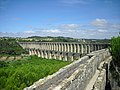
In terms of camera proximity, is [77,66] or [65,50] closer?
[77,66]

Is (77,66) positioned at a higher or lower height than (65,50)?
higher

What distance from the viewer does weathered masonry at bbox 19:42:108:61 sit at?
57.3 m

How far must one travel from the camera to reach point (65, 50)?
71250mm

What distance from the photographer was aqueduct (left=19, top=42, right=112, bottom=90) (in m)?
7.78

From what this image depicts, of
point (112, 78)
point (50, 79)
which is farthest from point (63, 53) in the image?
point (50, 79)

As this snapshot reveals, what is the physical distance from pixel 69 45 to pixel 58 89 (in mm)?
63427

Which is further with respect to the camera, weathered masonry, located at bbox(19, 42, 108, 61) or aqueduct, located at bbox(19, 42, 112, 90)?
weathered masonry, located at bbox(19, 42, 108, 61)

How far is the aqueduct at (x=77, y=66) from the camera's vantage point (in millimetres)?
7775

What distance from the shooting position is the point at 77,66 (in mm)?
14367

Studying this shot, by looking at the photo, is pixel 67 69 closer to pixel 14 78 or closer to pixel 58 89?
pixel 58 89

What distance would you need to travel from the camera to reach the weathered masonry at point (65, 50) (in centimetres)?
5732

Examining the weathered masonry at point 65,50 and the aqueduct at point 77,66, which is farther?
the weathered masonry at point 65,50

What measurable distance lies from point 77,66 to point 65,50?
2240 inches

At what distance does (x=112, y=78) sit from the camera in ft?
49.6
